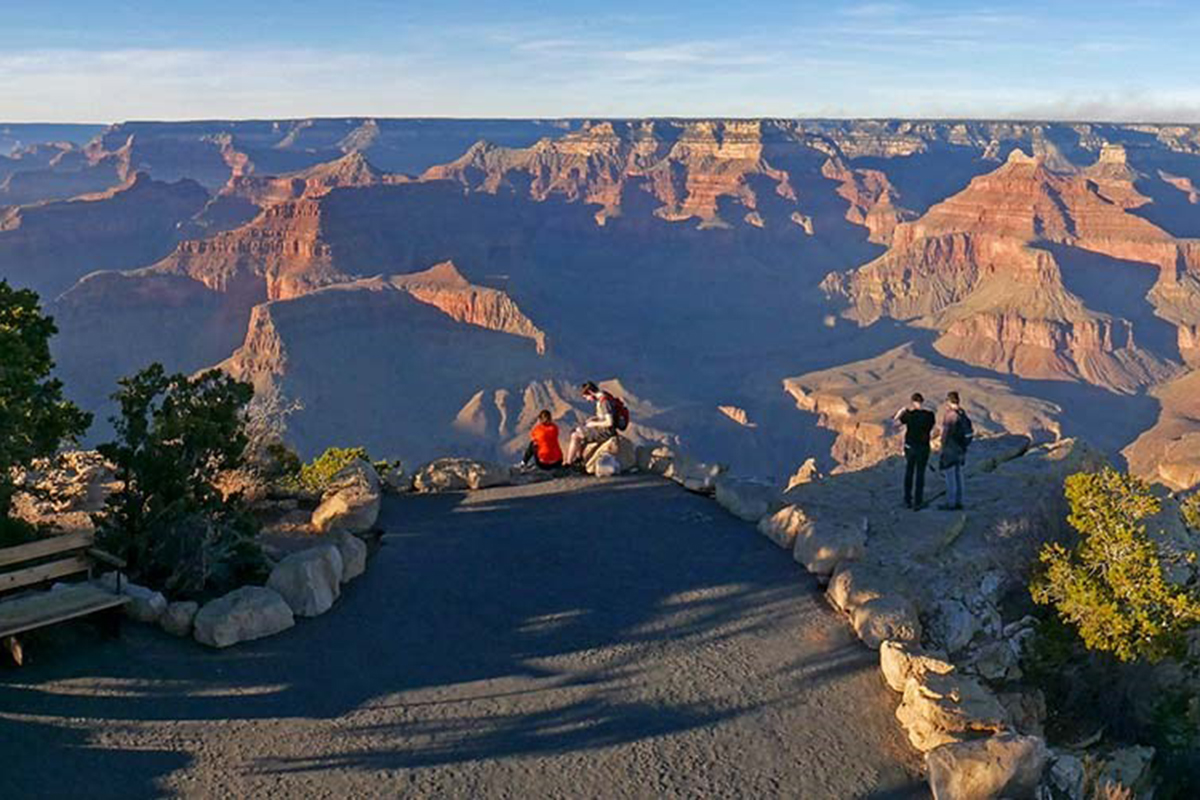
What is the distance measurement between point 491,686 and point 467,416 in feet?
290

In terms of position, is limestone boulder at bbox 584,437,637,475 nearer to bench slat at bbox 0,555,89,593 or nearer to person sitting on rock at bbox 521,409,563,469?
person sitting on rock at bbox 521,409,563,469

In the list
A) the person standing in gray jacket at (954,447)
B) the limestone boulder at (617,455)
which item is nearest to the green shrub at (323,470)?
the limestone boulder at (617,455)

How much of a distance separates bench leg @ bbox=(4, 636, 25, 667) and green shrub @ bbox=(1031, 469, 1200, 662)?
13.0 meters

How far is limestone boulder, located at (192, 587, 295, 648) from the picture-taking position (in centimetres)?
1173

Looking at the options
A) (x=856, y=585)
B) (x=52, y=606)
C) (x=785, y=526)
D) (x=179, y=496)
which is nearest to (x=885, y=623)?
(x=856, y=585)

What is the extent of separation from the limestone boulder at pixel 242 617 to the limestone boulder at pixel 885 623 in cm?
751

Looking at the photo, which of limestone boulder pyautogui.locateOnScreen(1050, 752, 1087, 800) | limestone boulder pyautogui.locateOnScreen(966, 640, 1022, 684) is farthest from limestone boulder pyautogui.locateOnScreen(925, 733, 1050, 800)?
limestone boulder pyautogui.locateOnScreen(966, 640, 1022, 684)

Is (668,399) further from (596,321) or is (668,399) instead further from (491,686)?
(491,686)

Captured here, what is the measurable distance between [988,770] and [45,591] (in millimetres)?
11214

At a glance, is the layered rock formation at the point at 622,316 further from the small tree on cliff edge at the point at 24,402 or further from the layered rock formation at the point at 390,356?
the small tree on cliff edge at the point at 24,402

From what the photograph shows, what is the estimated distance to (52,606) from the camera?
1119cm

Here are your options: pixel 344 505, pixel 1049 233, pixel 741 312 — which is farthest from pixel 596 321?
pixel 344 505

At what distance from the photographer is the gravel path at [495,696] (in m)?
9.52

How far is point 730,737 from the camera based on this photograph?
34.3ft
